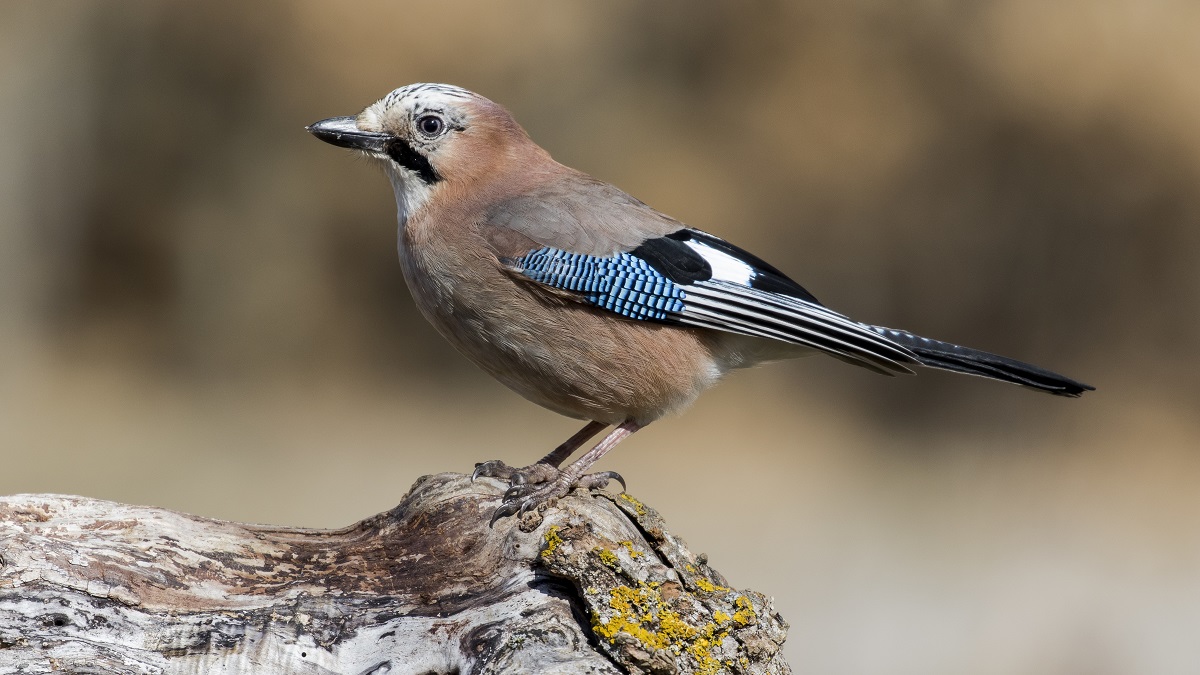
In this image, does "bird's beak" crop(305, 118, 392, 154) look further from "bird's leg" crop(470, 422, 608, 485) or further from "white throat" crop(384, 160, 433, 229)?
"bird's leg" crop(470, 422, 608, 485)

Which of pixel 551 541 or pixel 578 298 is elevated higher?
pixel 578 298

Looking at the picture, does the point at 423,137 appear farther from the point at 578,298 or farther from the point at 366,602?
the point at 366,602

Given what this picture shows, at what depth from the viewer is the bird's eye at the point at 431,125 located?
545cm

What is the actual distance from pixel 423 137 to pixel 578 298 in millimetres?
1060

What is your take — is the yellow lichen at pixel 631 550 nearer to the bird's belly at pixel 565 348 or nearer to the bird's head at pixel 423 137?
the bird's belly at pixel 565 348

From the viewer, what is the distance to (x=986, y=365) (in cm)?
506

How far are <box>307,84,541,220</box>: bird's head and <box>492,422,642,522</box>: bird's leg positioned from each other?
135 centimetres

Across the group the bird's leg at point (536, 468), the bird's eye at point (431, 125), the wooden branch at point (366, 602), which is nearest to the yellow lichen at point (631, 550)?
the wooden branch at point (366, 602)

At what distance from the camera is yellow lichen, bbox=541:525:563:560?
13.3 feet

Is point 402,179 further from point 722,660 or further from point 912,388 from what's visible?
point 912,388

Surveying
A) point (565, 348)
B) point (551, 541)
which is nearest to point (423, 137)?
point (565, 348)

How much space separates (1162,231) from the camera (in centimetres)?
974

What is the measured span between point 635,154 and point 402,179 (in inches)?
192

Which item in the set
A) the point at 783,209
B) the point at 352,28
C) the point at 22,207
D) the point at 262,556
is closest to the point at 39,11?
the point at 22,207
